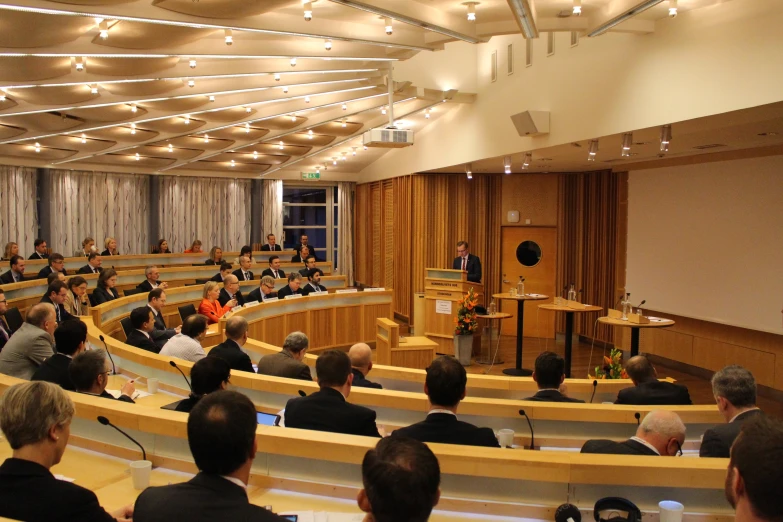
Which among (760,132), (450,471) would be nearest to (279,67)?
(760,132)

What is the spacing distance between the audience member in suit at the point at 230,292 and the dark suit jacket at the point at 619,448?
260 inches

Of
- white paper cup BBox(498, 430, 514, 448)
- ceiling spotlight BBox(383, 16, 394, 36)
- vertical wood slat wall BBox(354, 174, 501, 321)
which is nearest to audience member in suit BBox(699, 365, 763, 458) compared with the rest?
white paper cup BBox(498, 430, 514, 448)

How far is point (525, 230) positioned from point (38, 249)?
9426mm

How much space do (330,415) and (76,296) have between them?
6266 millimetres

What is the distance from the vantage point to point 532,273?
12359 mm

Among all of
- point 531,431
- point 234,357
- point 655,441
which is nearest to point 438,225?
point 234,357

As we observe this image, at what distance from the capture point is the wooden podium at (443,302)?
10.1m

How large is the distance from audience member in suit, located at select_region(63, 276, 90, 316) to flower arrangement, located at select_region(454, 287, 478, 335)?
506 centimetres

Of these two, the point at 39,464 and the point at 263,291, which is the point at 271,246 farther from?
the point at 39,464

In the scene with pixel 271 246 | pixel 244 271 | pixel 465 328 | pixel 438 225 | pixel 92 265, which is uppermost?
pixel 438 225

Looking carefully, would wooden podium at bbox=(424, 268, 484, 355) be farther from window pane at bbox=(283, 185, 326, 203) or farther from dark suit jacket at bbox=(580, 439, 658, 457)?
window pane at bbox=(283, 185, 326, 203)

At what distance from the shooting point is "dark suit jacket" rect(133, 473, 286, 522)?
174cm

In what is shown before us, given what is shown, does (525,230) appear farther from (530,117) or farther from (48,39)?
(48,39)

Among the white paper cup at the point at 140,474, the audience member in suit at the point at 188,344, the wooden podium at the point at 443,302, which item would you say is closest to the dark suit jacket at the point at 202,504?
the white paper cup at the point at 140,474
